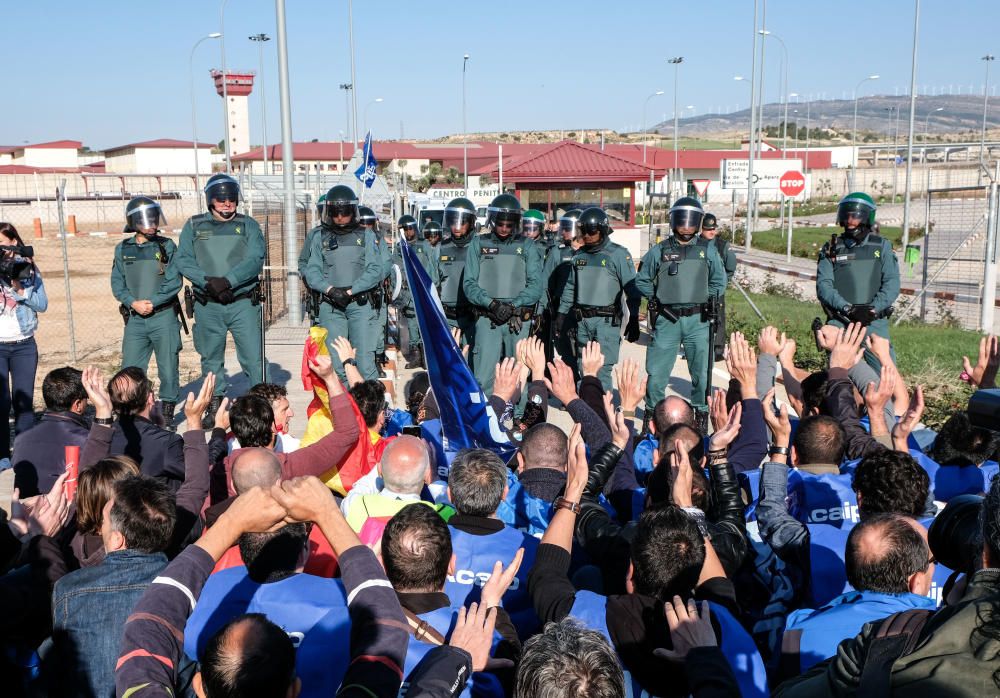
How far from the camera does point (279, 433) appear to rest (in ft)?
19.6

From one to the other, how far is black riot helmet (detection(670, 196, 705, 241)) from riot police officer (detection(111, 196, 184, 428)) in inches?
195

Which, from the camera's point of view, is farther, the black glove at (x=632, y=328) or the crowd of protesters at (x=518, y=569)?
the black glove at (x=632, y=328)

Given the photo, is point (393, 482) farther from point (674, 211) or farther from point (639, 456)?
point (674, 211)

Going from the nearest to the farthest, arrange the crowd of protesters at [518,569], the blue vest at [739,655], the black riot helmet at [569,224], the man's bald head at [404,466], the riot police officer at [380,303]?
the crowd of protesters at [518,569]
the blue vest at [739,655]
the man's bald head at [404,466]
the riot police officer at [380,303]
the black riot helmet at [569,224]

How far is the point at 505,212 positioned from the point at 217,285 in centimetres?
300

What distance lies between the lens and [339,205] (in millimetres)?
10070

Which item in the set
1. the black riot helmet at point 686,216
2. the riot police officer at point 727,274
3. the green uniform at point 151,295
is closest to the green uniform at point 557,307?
the black riot helmet at point 686,216

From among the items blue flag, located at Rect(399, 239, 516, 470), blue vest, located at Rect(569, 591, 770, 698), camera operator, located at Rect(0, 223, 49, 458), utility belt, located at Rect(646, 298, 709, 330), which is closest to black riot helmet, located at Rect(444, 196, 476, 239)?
utility belt, located at Rect(646, 298, 709, 330)

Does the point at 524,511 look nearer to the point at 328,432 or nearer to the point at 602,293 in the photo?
the point at 328,432

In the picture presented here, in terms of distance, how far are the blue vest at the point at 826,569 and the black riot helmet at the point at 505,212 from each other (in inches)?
245

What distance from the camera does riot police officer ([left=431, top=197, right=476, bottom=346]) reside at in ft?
36.0

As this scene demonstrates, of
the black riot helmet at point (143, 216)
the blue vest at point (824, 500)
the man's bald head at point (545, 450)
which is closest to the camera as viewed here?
the blue vest at point (824, 500)

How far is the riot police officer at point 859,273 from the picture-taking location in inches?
367

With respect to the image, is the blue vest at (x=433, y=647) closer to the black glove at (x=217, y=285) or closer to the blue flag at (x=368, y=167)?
the black glove at (x=217, y=285)
